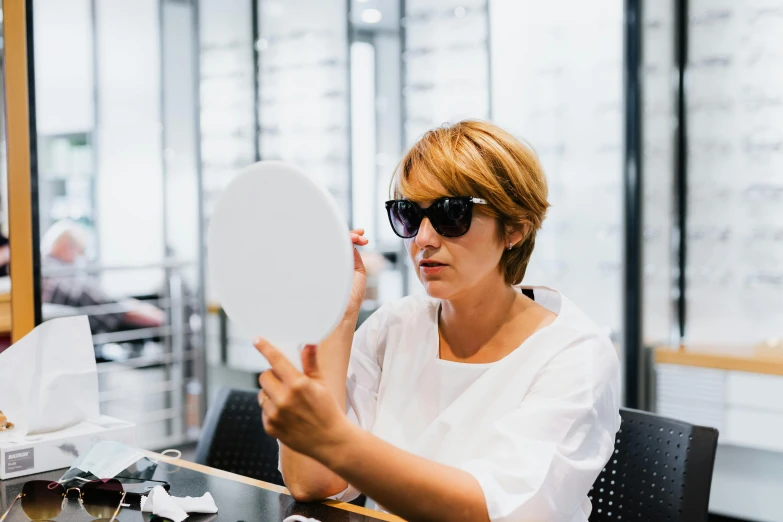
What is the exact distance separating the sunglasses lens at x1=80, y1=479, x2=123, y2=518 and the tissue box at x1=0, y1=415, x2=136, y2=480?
221 millimetres

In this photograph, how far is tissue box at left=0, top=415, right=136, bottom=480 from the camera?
58.7 inches

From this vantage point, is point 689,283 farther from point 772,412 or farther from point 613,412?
point 613,412

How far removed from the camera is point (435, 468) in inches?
42.1

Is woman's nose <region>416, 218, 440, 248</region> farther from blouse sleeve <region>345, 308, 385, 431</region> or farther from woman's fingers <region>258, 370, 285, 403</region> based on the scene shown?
woman's fingers <region>258, 370, 285, 403</region>

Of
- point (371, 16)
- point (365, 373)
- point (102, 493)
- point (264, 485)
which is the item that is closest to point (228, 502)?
point (264, 485)

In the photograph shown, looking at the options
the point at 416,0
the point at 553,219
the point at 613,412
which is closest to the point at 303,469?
the point at 613,412

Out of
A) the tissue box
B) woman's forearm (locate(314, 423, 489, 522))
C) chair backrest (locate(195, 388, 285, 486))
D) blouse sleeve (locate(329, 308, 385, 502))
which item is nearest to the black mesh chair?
chair backrest (locate(195, 388, 285, 486))

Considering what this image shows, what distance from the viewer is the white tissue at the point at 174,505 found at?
48.6 inches

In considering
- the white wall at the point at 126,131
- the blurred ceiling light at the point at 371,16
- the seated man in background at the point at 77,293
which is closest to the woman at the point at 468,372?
the blurred ceiling light at the point at 371,16

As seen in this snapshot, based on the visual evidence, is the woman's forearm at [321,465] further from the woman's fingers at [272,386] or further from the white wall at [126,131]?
the white wall at [126,131]

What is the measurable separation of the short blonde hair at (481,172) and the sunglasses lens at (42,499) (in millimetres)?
800

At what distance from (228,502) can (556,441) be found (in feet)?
1.84

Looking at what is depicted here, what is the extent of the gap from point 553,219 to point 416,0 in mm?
1480

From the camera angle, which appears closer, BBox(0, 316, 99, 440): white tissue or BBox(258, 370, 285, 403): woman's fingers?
BBox(258, 370, 285, 403): woman's fingers
